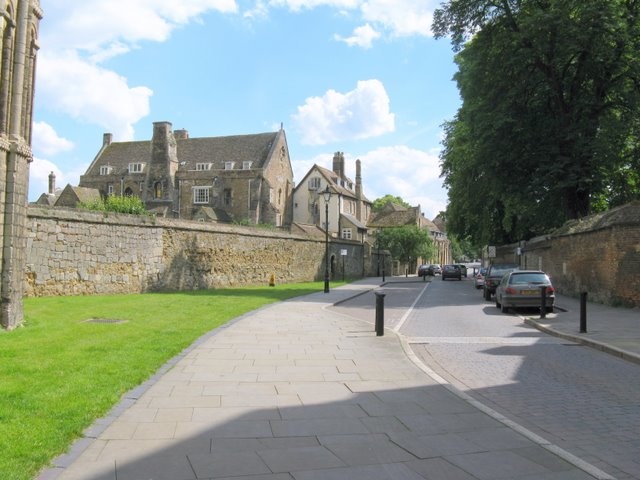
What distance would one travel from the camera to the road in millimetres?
5449

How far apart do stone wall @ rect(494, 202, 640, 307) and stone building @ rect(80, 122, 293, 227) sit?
133 feet

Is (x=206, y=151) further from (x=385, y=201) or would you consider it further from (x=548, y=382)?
(x=548, y=382)

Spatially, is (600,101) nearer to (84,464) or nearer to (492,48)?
(492,48)

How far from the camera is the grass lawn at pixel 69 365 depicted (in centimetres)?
484

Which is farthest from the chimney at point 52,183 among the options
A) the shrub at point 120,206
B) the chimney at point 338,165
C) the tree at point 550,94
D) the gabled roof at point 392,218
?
the tree at point 550,94

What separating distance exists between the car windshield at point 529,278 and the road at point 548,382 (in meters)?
4.21

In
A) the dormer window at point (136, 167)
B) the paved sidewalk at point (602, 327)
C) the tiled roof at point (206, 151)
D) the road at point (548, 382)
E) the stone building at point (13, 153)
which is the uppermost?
the tiled roof at point (206, 151)

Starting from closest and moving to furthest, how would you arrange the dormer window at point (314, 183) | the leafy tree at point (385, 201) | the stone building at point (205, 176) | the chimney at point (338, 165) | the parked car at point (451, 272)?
the parked car at point (451, 272) → the stone building at point (205, 176) → the dormer window at point (314, 183) → the chimney at point (338, 165) → the leafy tree at point (385, 201)

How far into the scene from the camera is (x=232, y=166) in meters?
68.9

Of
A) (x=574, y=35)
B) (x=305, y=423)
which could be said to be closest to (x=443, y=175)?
(x=574, y=35)

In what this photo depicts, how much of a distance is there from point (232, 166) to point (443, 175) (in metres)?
28.8

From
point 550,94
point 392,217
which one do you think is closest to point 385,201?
point 392,217

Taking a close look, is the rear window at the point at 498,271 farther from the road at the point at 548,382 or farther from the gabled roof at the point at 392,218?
the gabled roof at the point at 392,218

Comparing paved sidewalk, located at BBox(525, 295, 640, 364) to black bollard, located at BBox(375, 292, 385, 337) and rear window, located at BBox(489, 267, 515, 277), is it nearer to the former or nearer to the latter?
black bollard, located at BBox(375, 292, 385, 337)
